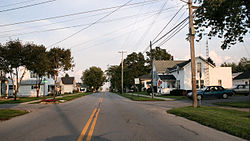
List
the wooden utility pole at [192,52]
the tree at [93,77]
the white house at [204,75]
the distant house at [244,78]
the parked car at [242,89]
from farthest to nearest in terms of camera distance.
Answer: the tree at [93,77]
the distant house at [244,78]
the white house at [204,75]
the parked car at [242,89]
the wooden utility pole at [192,52]

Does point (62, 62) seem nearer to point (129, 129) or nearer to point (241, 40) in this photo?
point (241, 40)

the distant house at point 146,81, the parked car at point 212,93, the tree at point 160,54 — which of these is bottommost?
the parked car at point 212,93

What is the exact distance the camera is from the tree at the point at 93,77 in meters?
99.9

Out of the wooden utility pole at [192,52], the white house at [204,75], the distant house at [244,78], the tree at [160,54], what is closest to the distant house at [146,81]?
the tree at [160,54]

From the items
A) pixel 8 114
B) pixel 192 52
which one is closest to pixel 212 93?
pixel 192 52

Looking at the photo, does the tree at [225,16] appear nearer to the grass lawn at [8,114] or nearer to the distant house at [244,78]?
the grass lawn at [8,114]

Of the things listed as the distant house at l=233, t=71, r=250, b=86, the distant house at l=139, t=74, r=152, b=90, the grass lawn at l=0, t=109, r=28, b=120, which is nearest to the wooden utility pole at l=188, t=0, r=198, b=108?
the grass lawn at l=0, t=109, r=28, b=120

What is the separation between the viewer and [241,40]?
1805 centimetres

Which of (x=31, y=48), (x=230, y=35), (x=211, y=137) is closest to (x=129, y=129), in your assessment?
(x=211, y=137)

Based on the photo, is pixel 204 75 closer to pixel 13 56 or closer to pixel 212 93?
pixel 212 93

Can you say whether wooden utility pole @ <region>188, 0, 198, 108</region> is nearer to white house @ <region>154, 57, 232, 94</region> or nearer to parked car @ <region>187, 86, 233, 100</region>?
parked car @ <region>187, 86, 233, 100</region>

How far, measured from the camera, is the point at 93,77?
9938 cm

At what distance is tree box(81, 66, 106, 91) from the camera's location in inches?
3932

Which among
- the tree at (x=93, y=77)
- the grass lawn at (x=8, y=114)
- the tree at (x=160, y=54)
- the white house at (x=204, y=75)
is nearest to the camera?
the grass lawn at (x=8, y=114)
